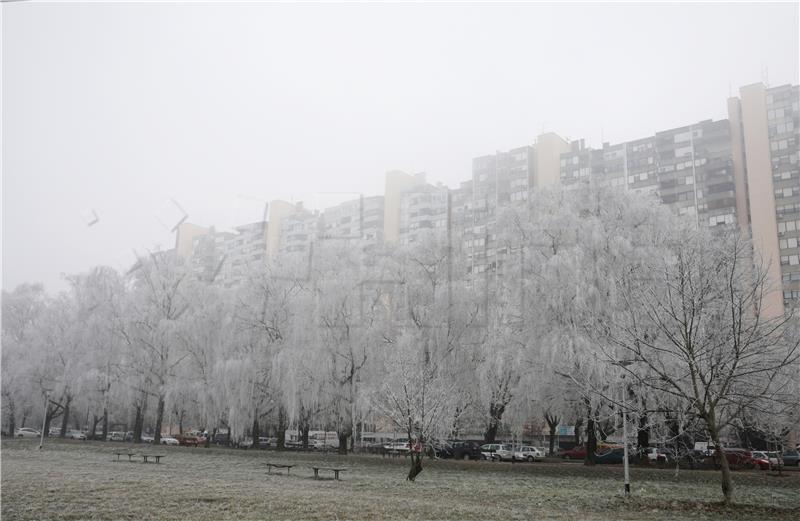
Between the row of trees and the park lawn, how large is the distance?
2187mm

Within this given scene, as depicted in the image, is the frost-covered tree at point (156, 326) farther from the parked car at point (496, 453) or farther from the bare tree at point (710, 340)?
the bare tree at point (710, 340)

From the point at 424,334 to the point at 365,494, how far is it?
45.3 feet

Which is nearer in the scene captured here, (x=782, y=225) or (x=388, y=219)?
(x=782, y=225)

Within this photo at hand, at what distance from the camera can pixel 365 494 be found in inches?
630

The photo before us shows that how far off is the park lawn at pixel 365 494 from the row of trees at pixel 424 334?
2187 millimetres

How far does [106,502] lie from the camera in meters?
12.9

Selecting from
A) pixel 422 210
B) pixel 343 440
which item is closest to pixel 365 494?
pixel 343 440

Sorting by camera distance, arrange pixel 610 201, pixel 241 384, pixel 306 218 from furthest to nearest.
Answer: pixel 306 218, pixel 241 384, pixel 610 201

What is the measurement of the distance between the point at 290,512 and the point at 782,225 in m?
65.1

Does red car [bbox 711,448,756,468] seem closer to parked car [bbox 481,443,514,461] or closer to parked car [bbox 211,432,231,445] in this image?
parked car [bbox 481,443,514,461]

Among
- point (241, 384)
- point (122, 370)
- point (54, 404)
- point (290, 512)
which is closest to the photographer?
point (290, 512)

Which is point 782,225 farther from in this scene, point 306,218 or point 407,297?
point 306,218

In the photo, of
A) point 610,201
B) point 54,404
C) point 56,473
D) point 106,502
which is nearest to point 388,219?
point 54,404

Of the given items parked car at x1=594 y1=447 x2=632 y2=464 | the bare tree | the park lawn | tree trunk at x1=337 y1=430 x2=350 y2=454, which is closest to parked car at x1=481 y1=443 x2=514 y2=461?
parked car at x1=594 y1=447 x2=632 y2=464
